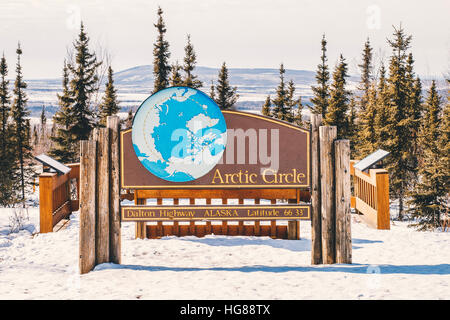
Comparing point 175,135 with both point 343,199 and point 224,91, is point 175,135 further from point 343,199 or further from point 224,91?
point 224,91

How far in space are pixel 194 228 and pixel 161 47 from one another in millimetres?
31348

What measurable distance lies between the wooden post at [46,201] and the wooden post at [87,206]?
3.03 m

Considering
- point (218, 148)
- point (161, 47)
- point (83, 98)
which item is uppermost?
point (161, 47)

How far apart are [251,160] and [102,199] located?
2.34m

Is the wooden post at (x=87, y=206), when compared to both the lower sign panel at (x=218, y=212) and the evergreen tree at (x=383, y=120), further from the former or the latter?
the evergreen tree at (x=383, y=120)

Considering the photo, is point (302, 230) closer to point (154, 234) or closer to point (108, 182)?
point (154, 234)

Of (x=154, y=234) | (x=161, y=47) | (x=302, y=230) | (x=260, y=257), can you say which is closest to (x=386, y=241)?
(x=302, y=230)

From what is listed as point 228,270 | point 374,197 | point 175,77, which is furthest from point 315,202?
point 175,77

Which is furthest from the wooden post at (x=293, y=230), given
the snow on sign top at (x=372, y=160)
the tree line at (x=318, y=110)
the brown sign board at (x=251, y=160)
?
the tree line at (x=318, y=110)

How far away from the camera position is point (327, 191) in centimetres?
630

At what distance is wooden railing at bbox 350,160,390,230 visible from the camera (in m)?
8.52

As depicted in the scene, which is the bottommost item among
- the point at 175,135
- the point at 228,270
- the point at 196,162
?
the point at 228,270
